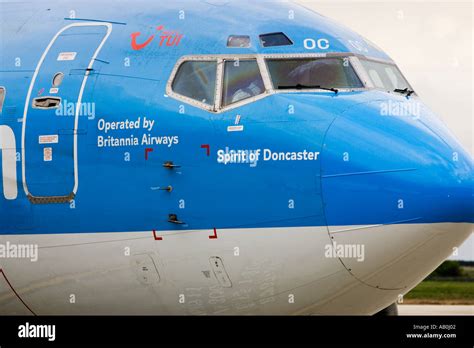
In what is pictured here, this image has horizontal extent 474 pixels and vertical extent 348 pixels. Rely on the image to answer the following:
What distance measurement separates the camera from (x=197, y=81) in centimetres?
1443

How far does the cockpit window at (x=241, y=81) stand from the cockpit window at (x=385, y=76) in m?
1.29

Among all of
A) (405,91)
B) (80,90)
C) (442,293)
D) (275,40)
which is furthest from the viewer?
(442,293)

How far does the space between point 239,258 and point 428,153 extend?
2.32 meters

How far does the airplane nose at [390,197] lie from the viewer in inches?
523

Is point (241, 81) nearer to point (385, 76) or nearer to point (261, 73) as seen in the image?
point (261, 73)

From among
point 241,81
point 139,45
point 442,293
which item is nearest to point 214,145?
point 241,81

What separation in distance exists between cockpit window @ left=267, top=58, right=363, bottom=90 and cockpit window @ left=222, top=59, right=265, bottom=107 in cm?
17

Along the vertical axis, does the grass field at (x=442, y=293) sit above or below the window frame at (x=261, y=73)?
below

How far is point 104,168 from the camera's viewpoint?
14.5 meters

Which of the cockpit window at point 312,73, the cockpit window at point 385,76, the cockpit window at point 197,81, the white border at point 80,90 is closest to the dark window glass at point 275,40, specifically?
the cockpit window at point 312,73

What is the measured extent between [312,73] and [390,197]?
6.22 feet

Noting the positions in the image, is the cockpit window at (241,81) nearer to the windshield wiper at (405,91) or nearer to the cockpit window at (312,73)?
the cockpit window at (312,73)

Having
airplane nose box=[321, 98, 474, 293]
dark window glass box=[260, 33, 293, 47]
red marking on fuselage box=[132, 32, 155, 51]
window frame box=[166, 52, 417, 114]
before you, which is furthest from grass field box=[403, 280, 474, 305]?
airplane nose box=[321, 98, 474, 293]
